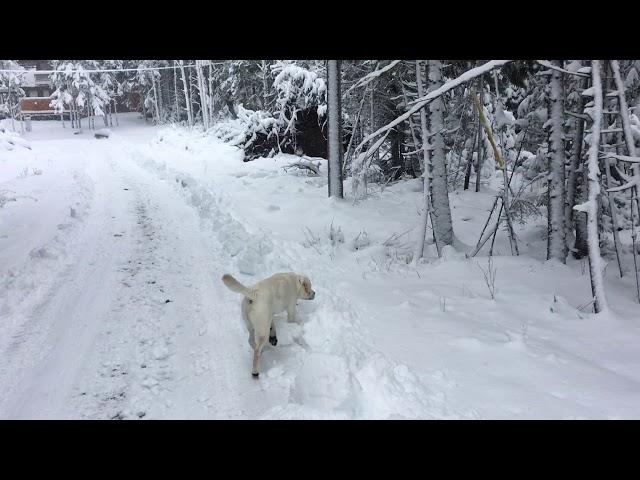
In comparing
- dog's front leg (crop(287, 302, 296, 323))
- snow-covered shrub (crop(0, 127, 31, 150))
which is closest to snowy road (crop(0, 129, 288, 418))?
dog's front leg (crop(287, 302, 296, 323))

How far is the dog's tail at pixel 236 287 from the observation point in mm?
4262

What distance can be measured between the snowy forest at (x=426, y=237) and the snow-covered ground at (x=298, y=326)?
3 centimetres

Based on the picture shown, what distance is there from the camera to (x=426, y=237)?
1044cm

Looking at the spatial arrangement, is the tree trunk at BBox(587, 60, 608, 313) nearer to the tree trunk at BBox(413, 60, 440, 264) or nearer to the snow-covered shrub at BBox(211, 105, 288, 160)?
the tree trunk at BBox(413, 60, 440, 264)

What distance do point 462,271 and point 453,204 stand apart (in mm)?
6920

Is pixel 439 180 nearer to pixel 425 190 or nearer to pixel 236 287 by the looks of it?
pixel 425 190

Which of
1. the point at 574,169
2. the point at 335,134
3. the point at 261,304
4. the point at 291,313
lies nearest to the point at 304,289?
the point at 291,313

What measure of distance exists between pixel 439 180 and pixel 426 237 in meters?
1.74

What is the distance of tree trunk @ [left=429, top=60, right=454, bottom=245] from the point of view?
Result: 9078 mm
